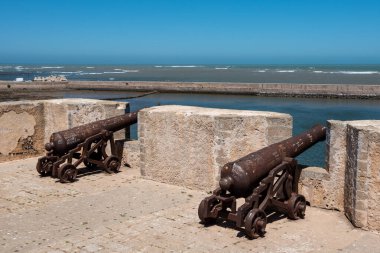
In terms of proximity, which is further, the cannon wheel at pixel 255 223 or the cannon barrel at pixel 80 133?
the cannon barrel at pixel 80 133

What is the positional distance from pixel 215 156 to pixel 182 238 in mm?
1861

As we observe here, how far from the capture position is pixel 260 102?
3375 cm

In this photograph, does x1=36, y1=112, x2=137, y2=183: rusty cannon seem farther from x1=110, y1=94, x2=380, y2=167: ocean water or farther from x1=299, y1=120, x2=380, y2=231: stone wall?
x1=110, y1=94, x2=380, y2=167: ocean water

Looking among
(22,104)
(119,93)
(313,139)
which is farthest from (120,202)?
(119,93)

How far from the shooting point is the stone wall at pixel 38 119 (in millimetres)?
8516

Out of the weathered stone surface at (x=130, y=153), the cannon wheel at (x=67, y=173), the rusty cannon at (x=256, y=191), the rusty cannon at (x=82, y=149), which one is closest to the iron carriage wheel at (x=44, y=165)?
the rusty cannon at (x=82, y=149)

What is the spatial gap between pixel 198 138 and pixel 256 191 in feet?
6.12

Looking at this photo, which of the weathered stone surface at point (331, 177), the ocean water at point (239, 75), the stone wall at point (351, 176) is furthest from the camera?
the ocean water at point (239, 75)

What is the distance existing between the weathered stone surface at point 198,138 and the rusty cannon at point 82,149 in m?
0.61

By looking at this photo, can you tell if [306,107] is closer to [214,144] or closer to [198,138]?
[198,138]

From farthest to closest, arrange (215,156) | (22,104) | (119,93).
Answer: (119,93) < (22,104) < (215,156)

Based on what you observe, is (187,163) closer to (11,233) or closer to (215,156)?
(215,156)

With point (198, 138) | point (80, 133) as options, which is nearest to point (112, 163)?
point (80, 133)

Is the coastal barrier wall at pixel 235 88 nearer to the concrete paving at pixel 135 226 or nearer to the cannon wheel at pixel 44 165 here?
the cannon wheel at pixel 44 165
